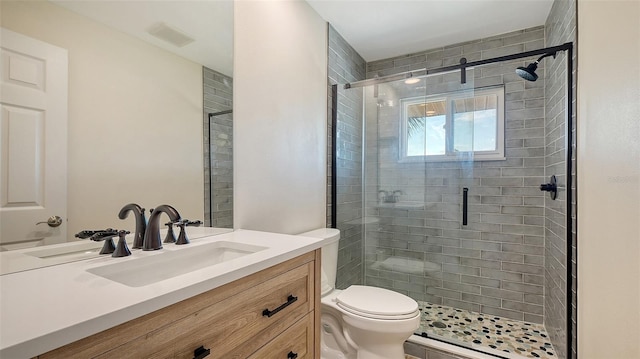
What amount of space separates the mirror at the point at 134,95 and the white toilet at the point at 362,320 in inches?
38.3

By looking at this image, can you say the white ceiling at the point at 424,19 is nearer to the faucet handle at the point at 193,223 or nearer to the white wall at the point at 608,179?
the white wall at the point at 608,179

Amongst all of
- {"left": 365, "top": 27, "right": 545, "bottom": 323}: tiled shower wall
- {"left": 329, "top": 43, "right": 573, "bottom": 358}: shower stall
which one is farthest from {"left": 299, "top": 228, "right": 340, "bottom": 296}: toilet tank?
{"left": 365, "top": 27, "right": 545, "bottom": 323}: tiled shower wall

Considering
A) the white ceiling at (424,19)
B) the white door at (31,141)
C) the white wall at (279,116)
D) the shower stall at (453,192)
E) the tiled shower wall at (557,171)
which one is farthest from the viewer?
the shower stall at (453,192)

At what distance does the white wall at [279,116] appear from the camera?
5.02 feet

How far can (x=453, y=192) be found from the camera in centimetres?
248

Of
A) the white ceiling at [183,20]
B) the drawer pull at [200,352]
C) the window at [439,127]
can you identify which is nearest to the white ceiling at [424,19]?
the window at [439,127]

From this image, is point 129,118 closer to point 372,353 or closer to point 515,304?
point 372,353

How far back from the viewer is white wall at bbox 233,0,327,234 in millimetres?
1531

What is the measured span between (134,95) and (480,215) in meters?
2.63

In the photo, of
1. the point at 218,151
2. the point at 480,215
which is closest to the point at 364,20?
the point at 218,151

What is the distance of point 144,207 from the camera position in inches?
42.9

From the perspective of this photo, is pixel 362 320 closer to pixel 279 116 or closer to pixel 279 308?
pixel 279 308

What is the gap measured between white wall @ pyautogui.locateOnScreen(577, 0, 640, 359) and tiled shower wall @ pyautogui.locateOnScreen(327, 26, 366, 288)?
1.44 meters

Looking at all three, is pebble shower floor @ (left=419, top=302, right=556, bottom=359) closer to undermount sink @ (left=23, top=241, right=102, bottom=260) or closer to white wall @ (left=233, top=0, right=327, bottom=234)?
white wall @ (left=233, top=0, right=327, bottom=234)
